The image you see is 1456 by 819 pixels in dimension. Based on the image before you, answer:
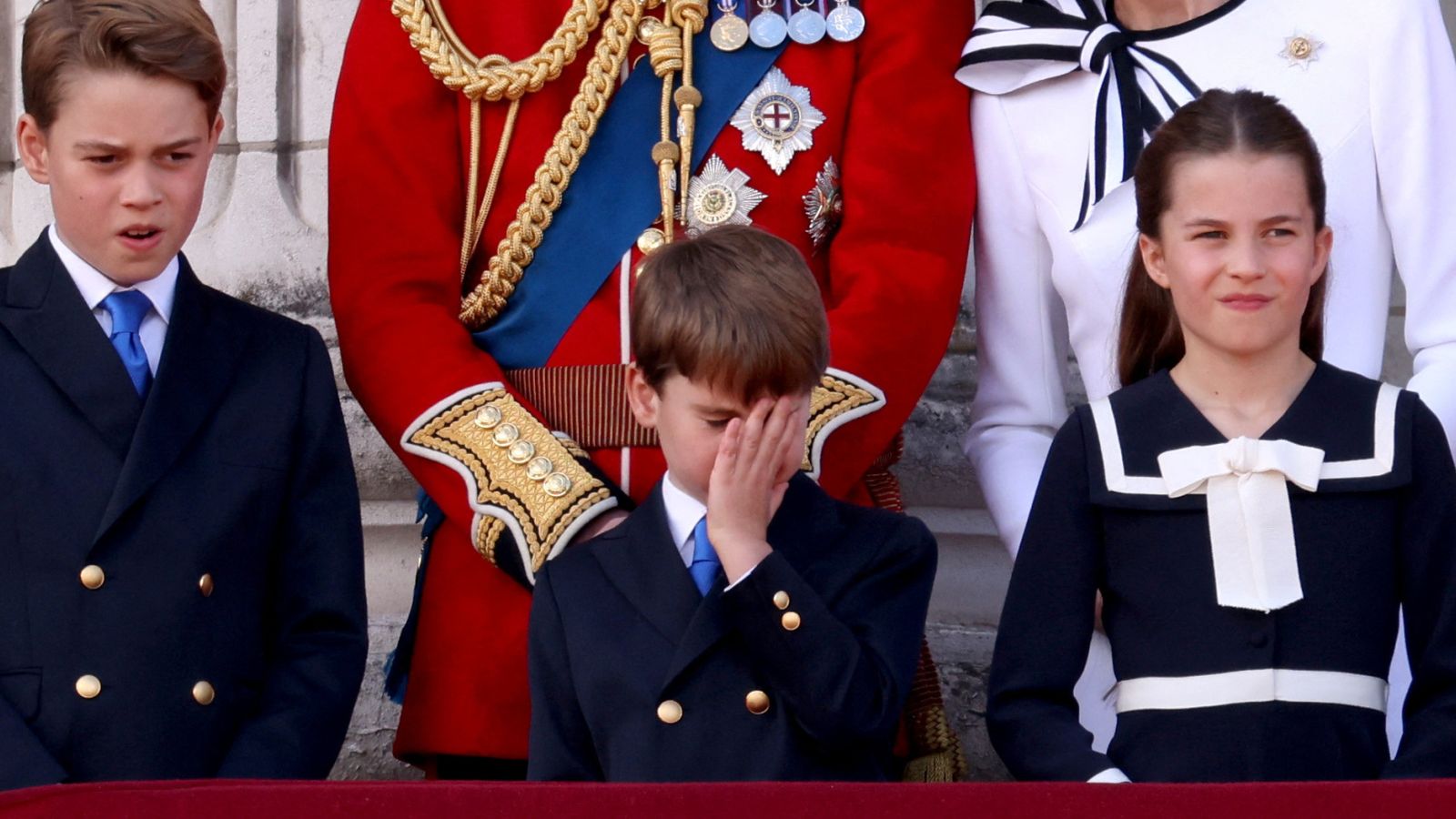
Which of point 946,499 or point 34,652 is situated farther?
point 946,499

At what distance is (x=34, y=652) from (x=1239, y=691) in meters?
1.33

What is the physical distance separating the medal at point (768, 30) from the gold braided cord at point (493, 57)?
8.2 inches

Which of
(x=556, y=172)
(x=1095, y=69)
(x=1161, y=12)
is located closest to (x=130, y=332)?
(x=556, y=172)

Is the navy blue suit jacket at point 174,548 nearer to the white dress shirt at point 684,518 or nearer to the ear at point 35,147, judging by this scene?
the ear at point 35,147

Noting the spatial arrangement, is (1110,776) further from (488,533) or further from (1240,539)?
(488,533)

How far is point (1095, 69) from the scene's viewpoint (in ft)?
9.98

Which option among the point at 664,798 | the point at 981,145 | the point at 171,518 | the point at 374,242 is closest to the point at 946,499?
the point at 981,145

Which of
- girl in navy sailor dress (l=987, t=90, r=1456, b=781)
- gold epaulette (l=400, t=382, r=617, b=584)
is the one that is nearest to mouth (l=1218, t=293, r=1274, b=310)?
girl in navy sailor dress (l=987, t=90, r=1456, b=781)

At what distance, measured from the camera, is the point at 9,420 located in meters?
2.58

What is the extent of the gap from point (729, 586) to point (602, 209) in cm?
75

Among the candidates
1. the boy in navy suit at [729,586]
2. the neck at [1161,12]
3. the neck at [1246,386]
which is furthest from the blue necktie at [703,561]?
the neck at [1161,12]

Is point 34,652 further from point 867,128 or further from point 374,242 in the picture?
point 867,128

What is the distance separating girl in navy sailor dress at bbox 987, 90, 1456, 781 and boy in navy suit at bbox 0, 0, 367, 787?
2.84 feet

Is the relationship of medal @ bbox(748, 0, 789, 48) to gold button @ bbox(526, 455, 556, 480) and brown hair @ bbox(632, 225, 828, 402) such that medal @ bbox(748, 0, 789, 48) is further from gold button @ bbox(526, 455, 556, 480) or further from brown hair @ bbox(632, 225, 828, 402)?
gold button @ bbox(526, 455, 556, 480)
